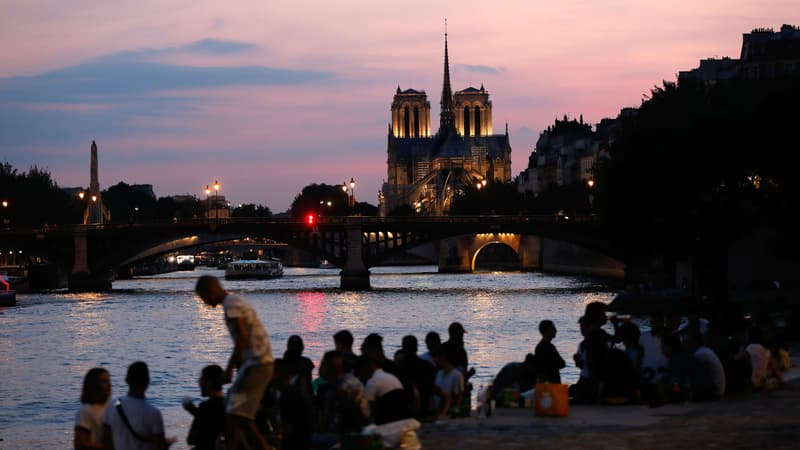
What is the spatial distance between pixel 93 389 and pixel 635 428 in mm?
7412

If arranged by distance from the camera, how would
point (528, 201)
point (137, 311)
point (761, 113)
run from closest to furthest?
point (761, 113) < point (137, 311) < point (528, 201)

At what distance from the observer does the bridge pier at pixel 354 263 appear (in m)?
110

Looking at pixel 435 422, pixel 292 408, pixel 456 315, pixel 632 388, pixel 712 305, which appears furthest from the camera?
pixel 456 315

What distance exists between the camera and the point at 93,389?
15070 millimetres

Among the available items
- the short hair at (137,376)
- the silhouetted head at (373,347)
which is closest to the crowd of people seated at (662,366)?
the silhouetted head at (373,347)

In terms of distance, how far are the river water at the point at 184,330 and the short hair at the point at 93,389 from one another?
1208 cm

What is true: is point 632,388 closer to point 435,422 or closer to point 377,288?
point 435,422

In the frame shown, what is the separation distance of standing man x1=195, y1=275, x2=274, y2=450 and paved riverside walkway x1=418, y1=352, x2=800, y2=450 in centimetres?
324

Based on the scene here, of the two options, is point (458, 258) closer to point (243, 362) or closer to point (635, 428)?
point (635, 428)

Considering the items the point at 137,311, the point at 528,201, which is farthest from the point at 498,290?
the point at 528,201

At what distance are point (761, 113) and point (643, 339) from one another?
4196 centimetres

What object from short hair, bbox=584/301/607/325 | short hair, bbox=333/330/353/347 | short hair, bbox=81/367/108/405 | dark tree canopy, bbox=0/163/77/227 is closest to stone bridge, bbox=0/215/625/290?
dark tree canopy, bbox=0/163/77/227

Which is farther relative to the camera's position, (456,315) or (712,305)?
(456,315)

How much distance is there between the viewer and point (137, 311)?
7781 centimetres
